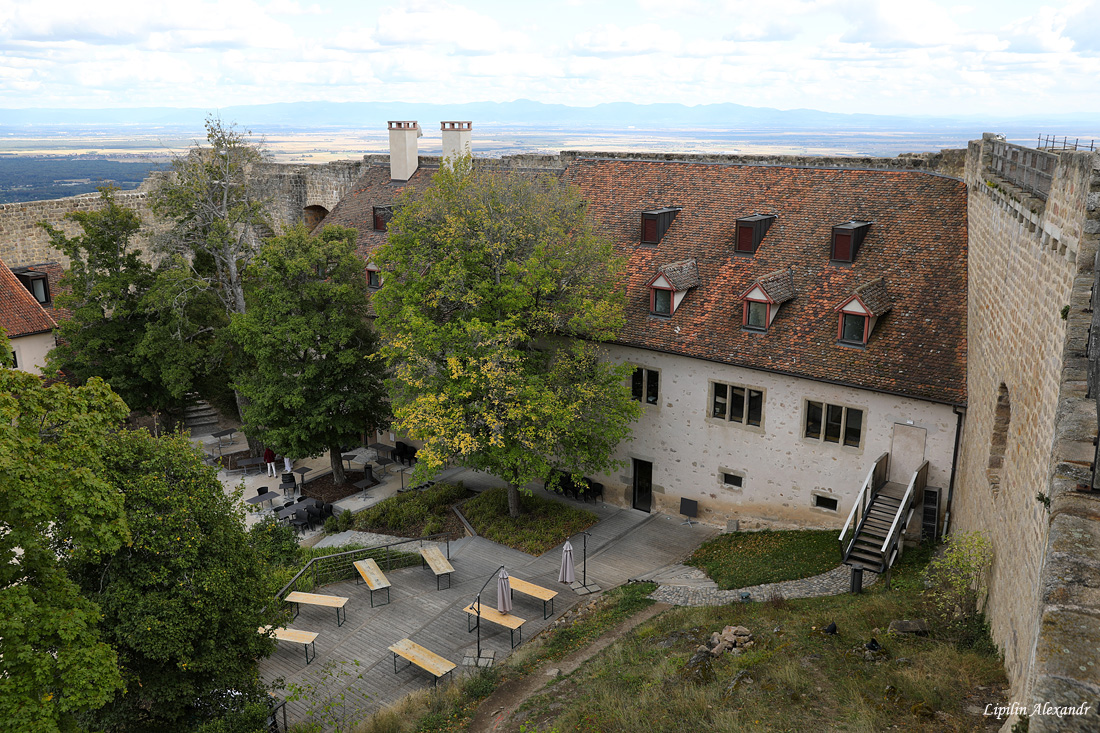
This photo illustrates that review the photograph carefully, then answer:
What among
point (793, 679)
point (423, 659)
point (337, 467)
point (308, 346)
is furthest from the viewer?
point (337, 467)

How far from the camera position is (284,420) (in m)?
27.4

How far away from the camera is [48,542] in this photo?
37.8 feet

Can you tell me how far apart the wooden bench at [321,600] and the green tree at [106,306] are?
14.5 m

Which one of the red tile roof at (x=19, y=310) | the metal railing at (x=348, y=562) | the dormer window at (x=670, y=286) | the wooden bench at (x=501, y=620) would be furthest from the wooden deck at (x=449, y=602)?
the red tile roof at (x=19, y=310)

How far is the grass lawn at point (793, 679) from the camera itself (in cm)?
1135

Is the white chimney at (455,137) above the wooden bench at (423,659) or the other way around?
above

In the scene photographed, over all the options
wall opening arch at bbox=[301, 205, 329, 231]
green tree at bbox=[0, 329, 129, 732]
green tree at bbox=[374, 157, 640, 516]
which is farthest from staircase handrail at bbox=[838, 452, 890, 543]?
wall opening arch at bbox=[301, 205, 329, 231]

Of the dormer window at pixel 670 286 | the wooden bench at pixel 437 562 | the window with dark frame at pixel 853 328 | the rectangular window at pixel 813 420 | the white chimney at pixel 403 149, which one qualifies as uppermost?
the white chimney at pixel 403 149

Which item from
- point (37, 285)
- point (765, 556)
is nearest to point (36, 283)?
point (37, 285)

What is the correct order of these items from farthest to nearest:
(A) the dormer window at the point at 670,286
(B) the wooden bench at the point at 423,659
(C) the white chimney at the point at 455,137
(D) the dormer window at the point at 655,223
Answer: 1. (C) the white chimney at the point at 455,137
2. (D) the dormer window at the point at 655,223
3. (A) the dormer window at the point at 670,286
4. (B) the wooden bench at the point at 423,659

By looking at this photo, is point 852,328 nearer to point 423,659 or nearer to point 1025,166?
point 1025,166

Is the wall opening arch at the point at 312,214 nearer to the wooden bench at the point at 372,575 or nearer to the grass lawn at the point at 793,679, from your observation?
the wooden bench at the point at 372,575

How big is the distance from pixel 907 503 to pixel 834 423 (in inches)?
123

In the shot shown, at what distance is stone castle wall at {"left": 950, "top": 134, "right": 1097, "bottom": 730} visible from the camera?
377 inches
